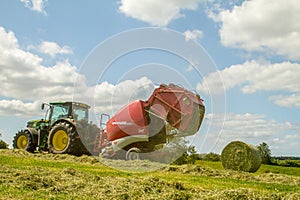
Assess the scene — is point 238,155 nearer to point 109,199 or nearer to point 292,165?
point 109,199

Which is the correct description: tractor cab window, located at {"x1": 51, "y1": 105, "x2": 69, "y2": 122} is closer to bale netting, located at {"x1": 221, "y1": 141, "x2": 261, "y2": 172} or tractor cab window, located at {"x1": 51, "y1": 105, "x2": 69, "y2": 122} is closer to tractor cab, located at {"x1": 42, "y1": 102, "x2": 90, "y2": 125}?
tractor cab, located at {"x1": 42, "y1": 102, "x2": 90, "y2": 125}

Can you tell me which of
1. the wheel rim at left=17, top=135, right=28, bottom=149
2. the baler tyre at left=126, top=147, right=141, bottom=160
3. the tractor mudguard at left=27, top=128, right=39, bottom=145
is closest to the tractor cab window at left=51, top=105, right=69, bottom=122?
the tractor mudguard at left=27, top=128, right=39, bottom=145

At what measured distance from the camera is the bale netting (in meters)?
15.2

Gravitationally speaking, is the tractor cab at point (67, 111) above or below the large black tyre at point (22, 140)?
above

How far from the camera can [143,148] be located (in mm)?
14797

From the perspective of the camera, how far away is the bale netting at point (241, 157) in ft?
50.0

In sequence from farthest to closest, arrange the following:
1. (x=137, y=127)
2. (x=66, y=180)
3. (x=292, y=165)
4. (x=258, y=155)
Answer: (x=292, y=165) < (x=258, y=155) < (x=137, y=127) < (x=66, y=180)

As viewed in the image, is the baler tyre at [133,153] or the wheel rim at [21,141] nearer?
the baler tyre at [133,153]

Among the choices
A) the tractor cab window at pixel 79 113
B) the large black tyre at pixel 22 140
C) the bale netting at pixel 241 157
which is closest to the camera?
the bale netting at pixel 241 157

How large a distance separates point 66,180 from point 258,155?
34.1ft

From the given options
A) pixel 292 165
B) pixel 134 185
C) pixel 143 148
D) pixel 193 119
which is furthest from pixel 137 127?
pixel 292 165

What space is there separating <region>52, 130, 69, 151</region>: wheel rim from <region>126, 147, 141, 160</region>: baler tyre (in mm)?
4468

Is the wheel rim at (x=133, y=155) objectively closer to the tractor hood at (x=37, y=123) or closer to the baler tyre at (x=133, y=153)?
the baler tyre at (x=133, y=153)

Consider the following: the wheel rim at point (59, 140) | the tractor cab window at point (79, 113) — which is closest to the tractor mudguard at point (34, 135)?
the wheel rim at point (59, 140)
